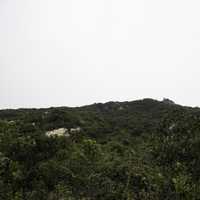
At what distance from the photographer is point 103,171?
1011cm

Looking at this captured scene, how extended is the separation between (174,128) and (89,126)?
6307mm

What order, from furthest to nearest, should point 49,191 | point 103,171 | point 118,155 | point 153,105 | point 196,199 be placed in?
point 153,105 < point 118,155 < point 103,171 < point 49,191 < point 196,199

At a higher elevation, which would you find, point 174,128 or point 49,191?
point 174,128

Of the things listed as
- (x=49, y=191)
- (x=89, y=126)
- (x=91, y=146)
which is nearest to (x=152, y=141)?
(x=91, y=146)

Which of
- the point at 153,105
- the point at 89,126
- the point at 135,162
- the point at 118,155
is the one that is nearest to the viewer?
the point at 135,162

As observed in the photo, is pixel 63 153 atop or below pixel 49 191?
atop

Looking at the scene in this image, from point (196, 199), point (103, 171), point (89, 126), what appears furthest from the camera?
point (89, 126)

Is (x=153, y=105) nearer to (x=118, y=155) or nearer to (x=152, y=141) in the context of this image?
(x=152, y=141)

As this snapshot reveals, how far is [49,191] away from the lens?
345 inches

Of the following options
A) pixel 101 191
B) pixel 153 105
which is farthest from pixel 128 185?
pixel 153 105

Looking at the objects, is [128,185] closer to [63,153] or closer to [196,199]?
[196,199]

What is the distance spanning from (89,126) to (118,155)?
21.1 ft

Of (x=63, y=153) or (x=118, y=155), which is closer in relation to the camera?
(x=63, y=153)

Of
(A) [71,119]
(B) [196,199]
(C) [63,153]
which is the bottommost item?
(B) [196,199]
